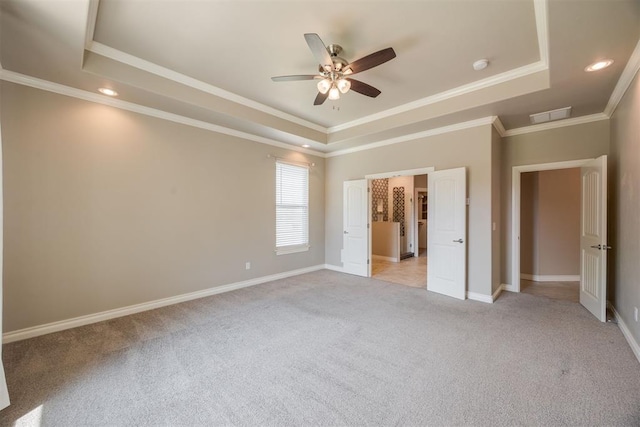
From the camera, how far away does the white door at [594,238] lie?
3.17 metres

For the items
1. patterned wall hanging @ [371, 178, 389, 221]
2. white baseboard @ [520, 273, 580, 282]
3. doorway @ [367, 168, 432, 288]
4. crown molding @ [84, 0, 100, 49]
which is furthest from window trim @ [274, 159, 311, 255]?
white baseboard @ [520, 273, 580, 282]

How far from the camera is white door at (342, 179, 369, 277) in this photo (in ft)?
17.8

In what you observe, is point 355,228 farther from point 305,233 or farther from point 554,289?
point 554,289

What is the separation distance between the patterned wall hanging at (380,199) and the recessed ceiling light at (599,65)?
5303mm

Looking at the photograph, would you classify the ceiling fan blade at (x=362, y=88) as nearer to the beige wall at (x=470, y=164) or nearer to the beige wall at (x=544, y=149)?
the beige wall at (x=470, y=164)

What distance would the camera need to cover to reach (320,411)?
180cm

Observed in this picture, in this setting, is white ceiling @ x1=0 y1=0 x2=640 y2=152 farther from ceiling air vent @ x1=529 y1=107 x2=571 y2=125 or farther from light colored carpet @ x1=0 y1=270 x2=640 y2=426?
light colored carpet @ x1=0 y1=270 x2=640 y2=426

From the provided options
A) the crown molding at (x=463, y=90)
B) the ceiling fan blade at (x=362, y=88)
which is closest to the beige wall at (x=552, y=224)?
the crown molding at (x=463, y=90)

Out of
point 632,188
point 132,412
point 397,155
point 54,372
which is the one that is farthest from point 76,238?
point 632,188

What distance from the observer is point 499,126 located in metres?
4.09

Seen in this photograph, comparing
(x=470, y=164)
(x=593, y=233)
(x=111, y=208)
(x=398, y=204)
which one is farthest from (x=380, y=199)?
(x=111, y=208)

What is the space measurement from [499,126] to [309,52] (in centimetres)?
321

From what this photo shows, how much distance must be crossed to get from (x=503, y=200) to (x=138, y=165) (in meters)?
5.70

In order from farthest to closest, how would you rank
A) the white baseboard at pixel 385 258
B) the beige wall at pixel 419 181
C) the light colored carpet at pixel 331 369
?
1. the beige wall at pixel 419 181
2. the white baseboard at pixel 385 258
3. the light colored carpet at pixel 331 369
